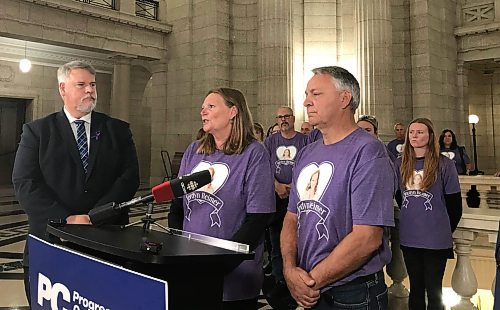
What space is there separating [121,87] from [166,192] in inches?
516

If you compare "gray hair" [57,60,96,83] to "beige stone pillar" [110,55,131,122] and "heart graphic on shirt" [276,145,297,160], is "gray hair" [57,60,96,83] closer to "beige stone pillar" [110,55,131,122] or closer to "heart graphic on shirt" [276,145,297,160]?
"heart graphic on shirt" [276,145,297,160]

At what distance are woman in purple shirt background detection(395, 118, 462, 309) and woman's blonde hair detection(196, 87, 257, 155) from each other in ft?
4.73

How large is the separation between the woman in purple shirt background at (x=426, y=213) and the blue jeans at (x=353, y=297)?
133 cm

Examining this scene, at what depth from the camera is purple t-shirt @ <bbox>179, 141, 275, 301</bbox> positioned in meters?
2.19

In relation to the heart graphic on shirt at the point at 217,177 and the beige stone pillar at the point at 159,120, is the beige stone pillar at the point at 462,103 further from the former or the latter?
the heart graphic on shirt at the point at 217,177

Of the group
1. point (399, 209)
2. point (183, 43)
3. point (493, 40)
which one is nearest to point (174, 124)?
point (183, 43)

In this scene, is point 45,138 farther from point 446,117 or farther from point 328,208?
point 446,117

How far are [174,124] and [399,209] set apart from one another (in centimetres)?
1095

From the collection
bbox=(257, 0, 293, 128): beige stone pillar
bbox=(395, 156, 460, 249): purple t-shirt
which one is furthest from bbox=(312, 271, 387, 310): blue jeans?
bbox=(257, 0, 293, 128): beige stone pillar

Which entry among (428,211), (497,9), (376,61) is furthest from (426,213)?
(497,9)

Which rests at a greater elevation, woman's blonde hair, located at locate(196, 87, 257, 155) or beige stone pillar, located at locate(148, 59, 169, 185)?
beige stone pillar, located at locate(148, 59, 169, 185)

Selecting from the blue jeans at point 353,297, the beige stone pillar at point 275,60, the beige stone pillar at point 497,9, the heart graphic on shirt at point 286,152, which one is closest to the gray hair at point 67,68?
the blue jeans at point 353,297

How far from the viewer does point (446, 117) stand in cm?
1303

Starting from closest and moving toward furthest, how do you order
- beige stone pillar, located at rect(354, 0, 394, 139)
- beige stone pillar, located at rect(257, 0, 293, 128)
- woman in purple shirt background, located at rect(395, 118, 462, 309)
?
woman in purple shirt background, located at rect(395, 118, 462, 309), beige stone pillar, located at rect(354, 0, 394, 139), beige stone pillar, located at rect(257, 0, 293, 128)
